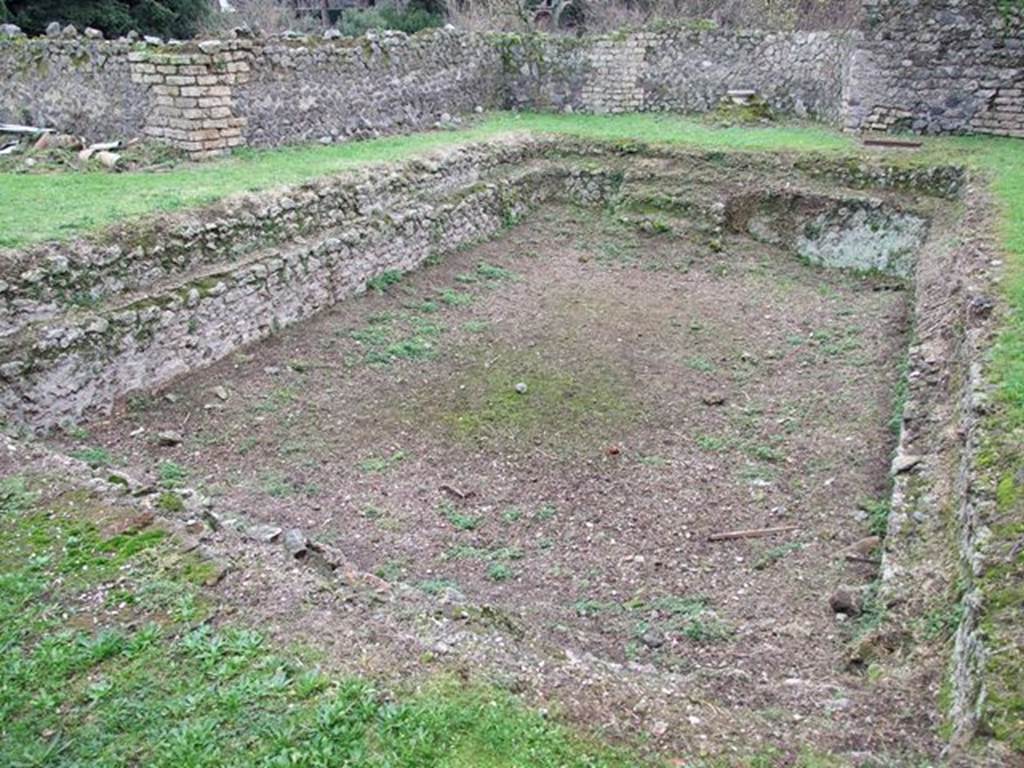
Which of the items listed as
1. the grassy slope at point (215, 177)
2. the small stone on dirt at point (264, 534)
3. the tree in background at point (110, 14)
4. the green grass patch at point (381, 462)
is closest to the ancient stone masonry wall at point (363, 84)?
the grassy slope at point (215, 177)

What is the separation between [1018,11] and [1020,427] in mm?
11059

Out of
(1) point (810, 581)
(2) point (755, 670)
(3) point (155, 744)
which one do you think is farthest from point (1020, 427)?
(3) point (155, 744)

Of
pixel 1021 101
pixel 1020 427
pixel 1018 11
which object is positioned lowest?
pixel 1020 427

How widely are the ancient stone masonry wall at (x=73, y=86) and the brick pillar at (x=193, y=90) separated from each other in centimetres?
30

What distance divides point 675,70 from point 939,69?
196 inches

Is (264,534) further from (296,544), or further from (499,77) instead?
(499,77)

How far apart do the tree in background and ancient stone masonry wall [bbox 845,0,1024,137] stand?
16.4 metres

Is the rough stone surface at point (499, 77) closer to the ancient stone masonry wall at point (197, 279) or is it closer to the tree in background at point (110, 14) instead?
the ancient stone masonry wall at point (197, 279)

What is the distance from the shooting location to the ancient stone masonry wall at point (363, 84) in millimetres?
11789

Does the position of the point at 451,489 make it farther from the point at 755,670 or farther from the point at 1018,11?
the point at 1018,11

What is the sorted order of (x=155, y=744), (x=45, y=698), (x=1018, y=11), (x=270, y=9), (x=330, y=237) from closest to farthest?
(x=155, y=744), (x=45, y=698), (x=330, y=237), (x=1018, y=11), (x=270, y=9)

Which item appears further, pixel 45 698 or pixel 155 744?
pixel 45 698

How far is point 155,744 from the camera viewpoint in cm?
304

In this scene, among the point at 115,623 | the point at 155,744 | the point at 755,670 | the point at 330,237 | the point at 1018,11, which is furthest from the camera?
the point at 1018,11
